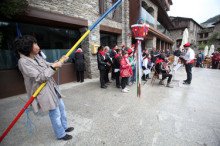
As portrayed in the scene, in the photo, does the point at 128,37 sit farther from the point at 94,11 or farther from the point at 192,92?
the point at 192,92

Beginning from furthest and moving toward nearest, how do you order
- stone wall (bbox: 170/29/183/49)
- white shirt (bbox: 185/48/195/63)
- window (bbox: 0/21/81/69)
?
stone wall (bbox: 170/29/183/49) → white shirt (bbox: 185/48/195/63) → window (bbox: 0/21/81/69)

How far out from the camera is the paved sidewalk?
2.07m

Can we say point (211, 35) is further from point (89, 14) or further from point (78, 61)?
point (78, 61)

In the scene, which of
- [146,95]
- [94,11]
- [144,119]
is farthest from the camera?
[94,11]

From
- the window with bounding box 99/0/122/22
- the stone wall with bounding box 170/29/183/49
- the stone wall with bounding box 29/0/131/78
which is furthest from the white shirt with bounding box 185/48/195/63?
the stone wall with bounding box 170/29/183/49

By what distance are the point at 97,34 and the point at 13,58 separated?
4061 mm

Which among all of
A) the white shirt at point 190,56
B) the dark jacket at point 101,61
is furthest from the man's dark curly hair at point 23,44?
the white shirt at point 190,56

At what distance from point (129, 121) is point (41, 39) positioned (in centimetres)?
484

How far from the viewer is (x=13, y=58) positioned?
423 cm

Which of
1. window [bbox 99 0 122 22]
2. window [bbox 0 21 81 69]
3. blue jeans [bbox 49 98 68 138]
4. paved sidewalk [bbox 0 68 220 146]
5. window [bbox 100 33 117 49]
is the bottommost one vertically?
paved sidewalk [bbox 0 68 220 146]

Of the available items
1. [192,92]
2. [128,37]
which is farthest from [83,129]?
[128,37]

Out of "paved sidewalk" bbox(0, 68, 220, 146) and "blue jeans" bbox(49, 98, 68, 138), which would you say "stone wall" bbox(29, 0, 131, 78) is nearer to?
"paved sidewalk" bbox(0, 68, 220, 146)

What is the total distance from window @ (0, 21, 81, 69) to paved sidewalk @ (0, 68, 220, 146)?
1.56m

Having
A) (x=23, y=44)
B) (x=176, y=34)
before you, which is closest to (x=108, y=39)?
(x=23, y=44)
